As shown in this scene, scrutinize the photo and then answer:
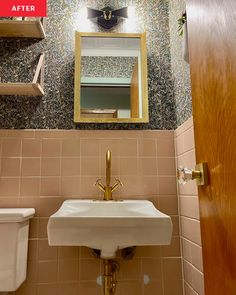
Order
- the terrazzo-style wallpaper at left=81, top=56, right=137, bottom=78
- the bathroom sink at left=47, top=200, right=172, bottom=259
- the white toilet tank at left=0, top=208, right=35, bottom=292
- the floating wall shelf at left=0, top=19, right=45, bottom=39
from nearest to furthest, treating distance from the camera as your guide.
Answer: the bathroom sink at left=47, top=200, right=172, bottom=259 → the white toilet tank at left=0, top=208, right=35, bottom=292 → the floating wall shelf at left=0, top=19, right=45, bottom=39 → the terrazzo-style wallpaper at left=81, top=56, right=137, bottom=78

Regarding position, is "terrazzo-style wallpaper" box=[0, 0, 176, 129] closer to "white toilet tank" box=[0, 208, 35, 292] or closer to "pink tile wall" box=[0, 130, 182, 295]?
"pink tile wall" box=[0, 130, 182, 295]

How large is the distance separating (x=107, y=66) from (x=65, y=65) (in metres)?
0.27

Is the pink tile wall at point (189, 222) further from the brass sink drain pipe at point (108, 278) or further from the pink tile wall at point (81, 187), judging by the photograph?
the brass sink drain pipe at point (108, 278)

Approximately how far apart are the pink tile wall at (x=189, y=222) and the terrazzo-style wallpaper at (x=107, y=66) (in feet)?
1.67

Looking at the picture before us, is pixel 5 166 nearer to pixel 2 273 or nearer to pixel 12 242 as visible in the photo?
pixel 12 242

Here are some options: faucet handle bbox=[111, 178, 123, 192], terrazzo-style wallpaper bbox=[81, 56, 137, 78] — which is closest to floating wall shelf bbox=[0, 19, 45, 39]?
terrazzo-style wallpaper bbox=[81, 56, 137, 78]

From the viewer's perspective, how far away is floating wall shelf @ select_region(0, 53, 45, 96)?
1.43 m

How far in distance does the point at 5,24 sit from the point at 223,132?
4.85ft

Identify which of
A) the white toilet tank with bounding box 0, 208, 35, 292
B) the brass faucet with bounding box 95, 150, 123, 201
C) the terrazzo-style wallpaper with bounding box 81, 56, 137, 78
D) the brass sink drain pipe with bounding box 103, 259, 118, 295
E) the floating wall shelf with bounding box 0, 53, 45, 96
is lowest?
the brass sink drain pipe with bounding box 103, 259, 118, 295

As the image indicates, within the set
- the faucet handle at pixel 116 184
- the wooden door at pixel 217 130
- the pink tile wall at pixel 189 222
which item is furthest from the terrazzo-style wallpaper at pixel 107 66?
the wooden door at pixel 217 130

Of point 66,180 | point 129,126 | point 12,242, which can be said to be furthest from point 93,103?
point 12,242

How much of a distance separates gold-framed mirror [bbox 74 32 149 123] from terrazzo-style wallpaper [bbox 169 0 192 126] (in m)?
0.18

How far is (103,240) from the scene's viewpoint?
0.96 meters

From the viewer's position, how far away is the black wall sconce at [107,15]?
169cm
